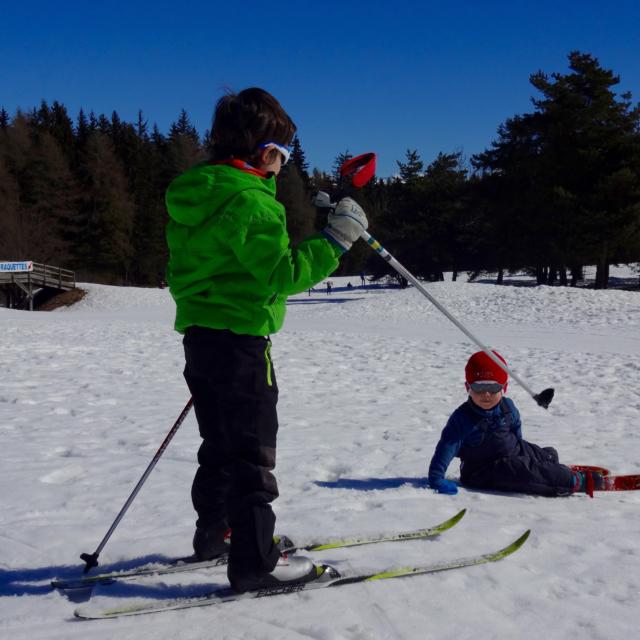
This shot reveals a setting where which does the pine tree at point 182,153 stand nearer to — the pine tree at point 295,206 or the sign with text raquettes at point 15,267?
the pine tree at point 295,206

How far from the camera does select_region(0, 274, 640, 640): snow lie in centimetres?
235

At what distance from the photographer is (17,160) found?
49906 mm

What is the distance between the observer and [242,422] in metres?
2.42

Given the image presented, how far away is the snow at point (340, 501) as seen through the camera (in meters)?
2.35

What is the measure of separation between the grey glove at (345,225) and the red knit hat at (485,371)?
1773 millimetres

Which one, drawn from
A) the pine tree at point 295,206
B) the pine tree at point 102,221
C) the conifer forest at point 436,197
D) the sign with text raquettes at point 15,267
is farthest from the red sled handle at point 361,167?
the pine tree at point 295,206

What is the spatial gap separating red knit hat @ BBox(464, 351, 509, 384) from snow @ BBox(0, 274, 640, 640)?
75 centimetres

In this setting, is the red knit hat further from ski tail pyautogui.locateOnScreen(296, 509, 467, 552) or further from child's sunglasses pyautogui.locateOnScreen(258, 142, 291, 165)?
child's sunglasses pyautogui.locateOnScreen(258, 142, 291, 165)

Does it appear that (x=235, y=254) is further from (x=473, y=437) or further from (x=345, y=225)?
(x=473, y=437)

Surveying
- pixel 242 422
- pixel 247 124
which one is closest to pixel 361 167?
pixel 247 124

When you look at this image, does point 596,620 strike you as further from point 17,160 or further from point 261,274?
point 17,160

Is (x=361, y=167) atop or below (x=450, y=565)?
atop

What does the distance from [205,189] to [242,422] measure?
924 mm

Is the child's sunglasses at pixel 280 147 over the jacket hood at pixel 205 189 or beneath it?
over
